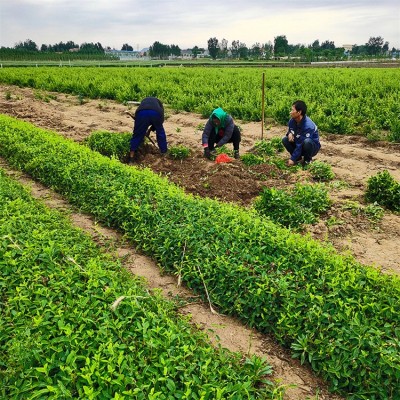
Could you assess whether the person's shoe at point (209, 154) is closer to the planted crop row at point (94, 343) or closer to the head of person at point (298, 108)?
the head of person at point (298, 108)

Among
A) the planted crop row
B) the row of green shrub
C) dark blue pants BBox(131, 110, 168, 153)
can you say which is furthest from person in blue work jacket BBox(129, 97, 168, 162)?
the planted crop row

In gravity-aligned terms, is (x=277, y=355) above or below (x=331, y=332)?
below

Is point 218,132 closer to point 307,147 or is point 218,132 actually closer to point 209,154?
point 209,154

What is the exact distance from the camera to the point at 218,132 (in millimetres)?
9148

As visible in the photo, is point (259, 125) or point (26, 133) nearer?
point (26, 133)

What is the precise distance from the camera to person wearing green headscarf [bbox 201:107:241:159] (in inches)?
344

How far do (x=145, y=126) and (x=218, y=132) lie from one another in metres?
1.61

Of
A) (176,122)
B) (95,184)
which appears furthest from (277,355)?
(176,122)

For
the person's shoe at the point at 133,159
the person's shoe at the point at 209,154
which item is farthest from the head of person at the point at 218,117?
the person's shoe at the point at 133,159

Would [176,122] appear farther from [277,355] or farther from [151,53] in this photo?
[151,53]

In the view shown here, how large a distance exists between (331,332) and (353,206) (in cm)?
349

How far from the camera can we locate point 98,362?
304cm

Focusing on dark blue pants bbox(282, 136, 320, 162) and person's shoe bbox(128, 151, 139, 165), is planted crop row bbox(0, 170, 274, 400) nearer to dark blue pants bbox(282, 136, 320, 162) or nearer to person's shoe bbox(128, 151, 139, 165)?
person's shoe bbox(128, 151, 139, 165)

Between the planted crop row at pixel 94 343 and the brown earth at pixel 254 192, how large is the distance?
0.34 metres
